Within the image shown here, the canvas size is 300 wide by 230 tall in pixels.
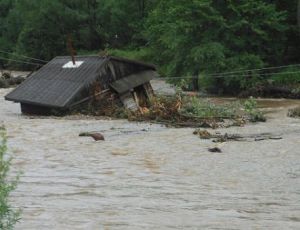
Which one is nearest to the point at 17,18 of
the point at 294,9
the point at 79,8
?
the point at 79,8

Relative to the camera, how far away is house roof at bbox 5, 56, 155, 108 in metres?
25.5

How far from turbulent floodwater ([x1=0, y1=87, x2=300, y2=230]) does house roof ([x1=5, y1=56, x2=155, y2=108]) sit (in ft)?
11.9

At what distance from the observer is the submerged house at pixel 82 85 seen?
2564 cm

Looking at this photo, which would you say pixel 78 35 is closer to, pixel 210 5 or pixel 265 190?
pixel 210 5

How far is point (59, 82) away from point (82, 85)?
151 centimetres

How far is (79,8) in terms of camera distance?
223ft

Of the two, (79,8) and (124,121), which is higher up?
(79,8)

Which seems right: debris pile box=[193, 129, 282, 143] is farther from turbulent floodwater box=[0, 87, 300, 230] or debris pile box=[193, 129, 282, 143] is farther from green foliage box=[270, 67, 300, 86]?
green foliage box=[270, 67, 300, 86]

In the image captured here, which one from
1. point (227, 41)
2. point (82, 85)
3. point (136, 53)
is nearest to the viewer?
point (82, 85)

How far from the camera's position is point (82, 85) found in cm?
2580

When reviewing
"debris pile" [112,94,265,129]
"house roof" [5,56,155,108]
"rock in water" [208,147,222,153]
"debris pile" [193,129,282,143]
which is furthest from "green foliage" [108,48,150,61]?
"rock in water" [208,147,222,153]

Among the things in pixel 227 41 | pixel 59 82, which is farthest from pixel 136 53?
pixel 59 82

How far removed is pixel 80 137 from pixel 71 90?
6.40 m

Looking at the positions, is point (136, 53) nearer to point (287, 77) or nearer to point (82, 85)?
point (287, 77)
